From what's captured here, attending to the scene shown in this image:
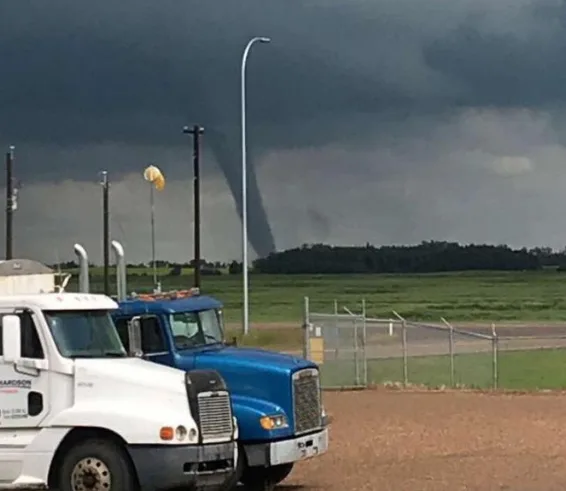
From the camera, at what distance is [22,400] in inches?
568

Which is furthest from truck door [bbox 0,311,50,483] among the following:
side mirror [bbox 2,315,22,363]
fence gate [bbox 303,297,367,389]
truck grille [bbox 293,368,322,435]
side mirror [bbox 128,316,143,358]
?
fence gate [bbox 303,297,367,389]

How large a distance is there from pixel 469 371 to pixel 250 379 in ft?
87.0

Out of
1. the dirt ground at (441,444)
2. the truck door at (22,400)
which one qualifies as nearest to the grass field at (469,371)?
the dirt ground at (441,444)

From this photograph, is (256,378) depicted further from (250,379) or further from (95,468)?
(95,468)

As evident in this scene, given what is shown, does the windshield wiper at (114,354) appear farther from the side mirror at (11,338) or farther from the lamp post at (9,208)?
the lamp post at (9,208)

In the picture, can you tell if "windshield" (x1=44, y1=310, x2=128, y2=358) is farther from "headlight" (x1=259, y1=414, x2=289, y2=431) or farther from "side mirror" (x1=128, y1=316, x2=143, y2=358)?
"headlight" (x1=259, y1=414, x2=289, y2=431)

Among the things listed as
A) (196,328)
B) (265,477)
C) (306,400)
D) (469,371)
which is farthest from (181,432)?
(469,371)

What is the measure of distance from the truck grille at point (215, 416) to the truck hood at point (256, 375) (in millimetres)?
1556

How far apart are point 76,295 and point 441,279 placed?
16490 cm

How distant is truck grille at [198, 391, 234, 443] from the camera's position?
14.5 m

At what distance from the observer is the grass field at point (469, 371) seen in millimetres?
38188

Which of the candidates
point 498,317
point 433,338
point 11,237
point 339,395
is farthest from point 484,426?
point 498,317

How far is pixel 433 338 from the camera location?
2576 inches

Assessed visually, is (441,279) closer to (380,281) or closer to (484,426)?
(380,281)
